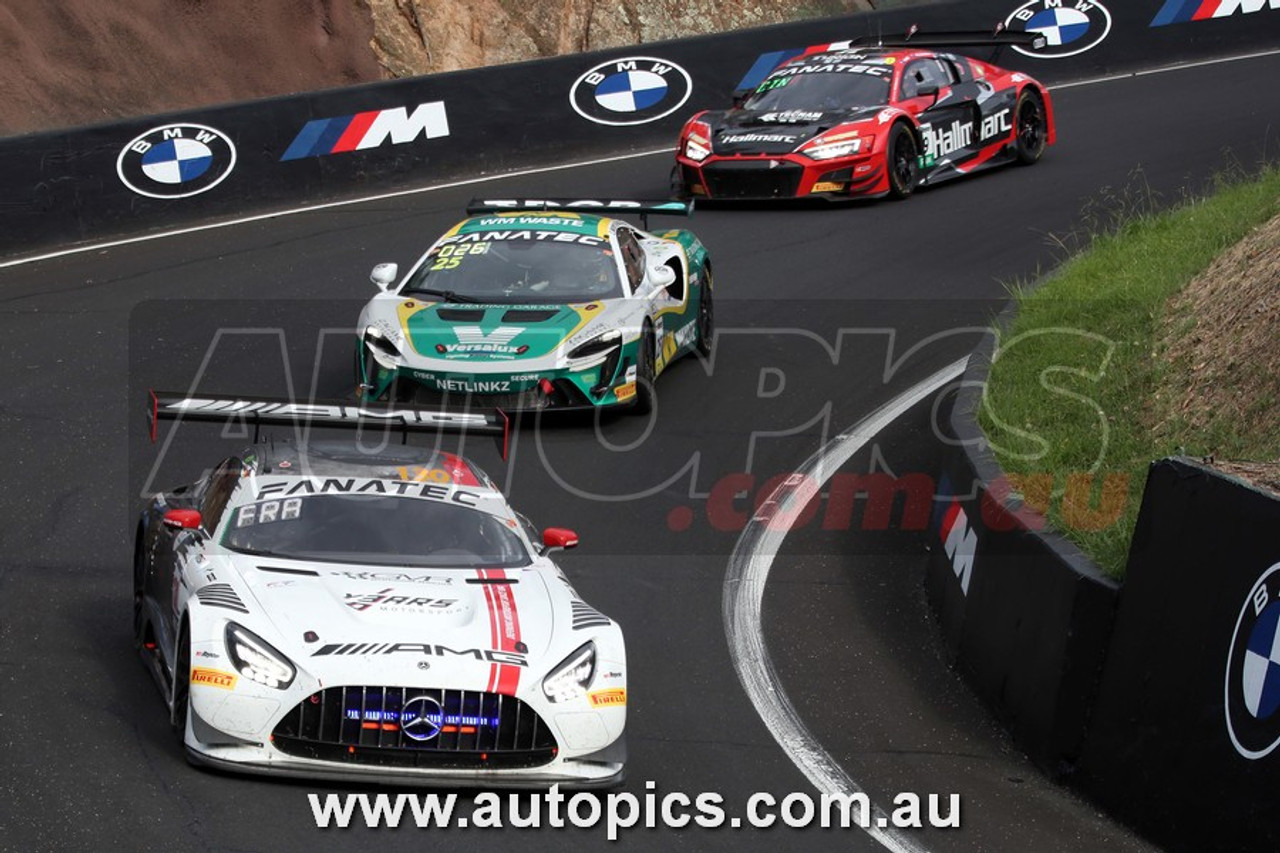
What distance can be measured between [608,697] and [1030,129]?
1436 centimetres

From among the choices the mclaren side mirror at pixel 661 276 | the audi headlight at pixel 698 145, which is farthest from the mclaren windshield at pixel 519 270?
the audi headlight at pixel 698 145

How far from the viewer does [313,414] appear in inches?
339

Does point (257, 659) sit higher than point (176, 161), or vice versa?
point (257, 659)

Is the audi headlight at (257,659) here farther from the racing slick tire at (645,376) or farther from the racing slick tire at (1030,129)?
the racing slick tire at (1030,129)

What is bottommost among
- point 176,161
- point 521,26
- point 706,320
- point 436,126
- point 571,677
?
point 521,26

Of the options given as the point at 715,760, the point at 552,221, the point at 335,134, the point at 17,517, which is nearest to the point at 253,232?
the point at 335,134

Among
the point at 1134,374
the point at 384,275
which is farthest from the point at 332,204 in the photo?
the point at 1134,374

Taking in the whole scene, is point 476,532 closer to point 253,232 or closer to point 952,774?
point 952,774

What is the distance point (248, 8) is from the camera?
76.5 feet

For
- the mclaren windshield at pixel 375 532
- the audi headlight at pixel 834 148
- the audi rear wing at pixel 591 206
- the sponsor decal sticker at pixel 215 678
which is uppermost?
the sponsor decal sticker at pixel 215 678

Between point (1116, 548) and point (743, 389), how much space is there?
605 cm

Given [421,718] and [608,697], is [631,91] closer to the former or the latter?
[608,697]

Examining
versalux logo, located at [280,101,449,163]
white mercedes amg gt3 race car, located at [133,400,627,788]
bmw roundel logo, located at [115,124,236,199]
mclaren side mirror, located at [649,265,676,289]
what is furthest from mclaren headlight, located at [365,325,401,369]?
versalux logo, located at [280,101,449,163]

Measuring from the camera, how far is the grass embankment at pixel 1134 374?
28.8 ft
